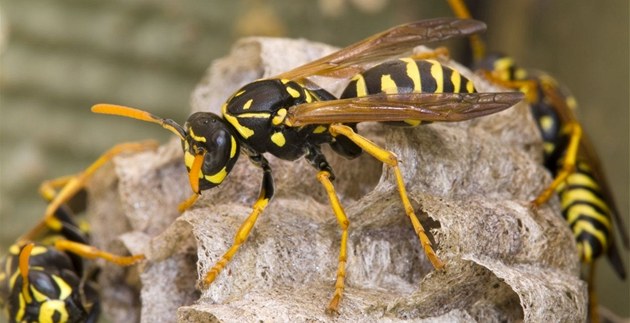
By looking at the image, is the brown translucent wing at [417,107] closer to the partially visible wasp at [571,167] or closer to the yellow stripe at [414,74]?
the yellow stripe at [414,74]

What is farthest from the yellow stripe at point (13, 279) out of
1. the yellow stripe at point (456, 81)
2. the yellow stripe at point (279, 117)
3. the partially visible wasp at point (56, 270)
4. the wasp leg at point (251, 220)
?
the yellow stripe at point (456, 81)

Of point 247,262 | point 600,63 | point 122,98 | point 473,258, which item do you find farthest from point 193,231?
point 600,63

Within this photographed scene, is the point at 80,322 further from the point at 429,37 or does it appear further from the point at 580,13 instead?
the point at 580,13

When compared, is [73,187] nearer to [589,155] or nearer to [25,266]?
[25,266]

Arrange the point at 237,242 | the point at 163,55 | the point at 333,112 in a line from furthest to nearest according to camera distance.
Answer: the point at 163,55 < the point at 333,112 < the point at 237,242

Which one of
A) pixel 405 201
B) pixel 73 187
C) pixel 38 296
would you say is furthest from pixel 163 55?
pixel 405 201

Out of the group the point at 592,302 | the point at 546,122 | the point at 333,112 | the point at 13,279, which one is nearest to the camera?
the point at 333,112

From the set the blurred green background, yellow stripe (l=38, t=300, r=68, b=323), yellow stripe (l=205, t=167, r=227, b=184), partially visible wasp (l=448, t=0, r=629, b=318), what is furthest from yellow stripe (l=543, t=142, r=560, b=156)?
yellow stripe (l=38, t=300, r=68, b=323)
